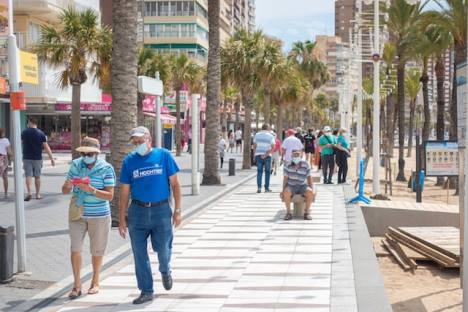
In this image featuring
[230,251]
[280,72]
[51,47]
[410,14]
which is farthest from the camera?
[410,14]

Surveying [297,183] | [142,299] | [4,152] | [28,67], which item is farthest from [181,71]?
[142,299]

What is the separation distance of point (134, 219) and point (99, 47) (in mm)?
21641

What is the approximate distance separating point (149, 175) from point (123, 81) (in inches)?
220

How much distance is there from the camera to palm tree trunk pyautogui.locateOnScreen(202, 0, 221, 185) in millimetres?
21781

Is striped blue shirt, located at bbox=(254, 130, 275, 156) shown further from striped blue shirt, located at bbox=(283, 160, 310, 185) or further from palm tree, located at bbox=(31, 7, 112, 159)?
palm tree, located at bbox=(31, 7, 112, 159)

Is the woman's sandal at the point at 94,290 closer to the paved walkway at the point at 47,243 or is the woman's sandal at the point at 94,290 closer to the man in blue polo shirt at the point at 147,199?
the paved walkway at the point at 47,243

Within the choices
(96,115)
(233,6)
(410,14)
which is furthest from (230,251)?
(233,6)

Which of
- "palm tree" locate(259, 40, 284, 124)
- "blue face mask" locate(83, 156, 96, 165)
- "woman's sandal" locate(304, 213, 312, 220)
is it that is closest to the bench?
"woman's sandal" locate(304, 213, 312, 220)

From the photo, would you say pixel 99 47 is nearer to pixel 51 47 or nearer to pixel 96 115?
pixel 51 47

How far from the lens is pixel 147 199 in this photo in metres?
7.05

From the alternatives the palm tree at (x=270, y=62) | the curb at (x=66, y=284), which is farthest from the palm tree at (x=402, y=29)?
the curb at (x=66, y=284)

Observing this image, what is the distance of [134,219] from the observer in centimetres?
713

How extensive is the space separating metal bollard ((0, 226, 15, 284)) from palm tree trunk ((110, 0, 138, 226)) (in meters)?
4.52

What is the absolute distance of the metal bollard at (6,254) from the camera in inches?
310
